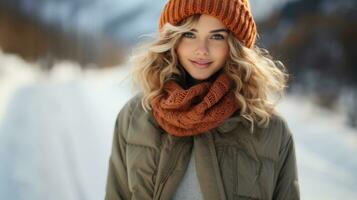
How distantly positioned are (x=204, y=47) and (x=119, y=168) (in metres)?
0.53

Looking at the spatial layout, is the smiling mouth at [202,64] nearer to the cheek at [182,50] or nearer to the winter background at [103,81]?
the cheek at [182,50]

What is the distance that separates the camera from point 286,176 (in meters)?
1.69

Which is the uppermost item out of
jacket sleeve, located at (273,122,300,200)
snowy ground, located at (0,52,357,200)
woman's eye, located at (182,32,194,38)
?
woman's eye, located at (182,32,194,38)

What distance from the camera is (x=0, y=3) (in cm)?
398

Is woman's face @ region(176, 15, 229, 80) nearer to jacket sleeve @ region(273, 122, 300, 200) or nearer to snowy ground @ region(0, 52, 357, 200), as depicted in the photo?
jacket sleeve @ region(273, 122, 300, 200)

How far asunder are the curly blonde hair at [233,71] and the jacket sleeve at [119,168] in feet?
0.38

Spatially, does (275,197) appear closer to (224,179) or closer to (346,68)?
(224,179)

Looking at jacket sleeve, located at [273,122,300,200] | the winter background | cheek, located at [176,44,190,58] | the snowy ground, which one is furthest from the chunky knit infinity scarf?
the winter background

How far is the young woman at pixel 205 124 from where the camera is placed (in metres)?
1.60

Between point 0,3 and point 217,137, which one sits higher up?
point 0,3

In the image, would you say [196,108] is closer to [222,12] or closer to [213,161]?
[213,161]

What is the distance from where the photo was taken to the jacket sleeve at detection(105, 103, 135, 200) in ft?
5.66

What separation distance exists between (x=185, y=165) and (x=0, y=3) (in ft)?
9.71

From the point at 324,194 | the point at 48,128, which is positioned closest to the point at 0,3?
→ the point at 48,128
